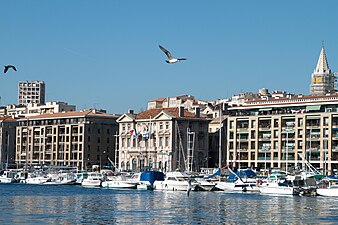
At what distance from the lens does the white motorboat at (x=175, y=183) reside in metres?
124

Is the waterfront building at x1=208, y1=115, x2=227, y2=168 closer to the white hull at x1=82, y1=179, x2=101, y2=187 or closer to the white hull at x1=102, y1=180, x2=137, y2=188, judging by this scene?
the white hull at x1=82, y1=179, x2=101, y2=187

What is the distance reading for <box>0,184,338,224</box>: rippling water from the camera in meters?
68.8

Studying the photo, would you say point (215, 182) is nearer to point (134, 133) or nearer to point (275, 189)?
point (275, 189)

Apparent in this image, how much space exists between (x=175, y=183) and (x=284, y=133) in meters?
41.5

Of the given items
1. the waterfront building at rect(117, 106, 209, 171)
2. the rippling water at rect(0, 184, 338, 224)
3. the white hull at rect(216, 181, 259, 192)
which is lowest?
the rippling water at rect(0, 184, 338, 224)

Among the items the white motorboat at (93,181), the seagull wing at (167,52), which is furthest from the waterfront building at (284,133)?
the seagull wing at (167,52)

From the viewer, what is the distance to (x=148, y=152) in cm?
18200

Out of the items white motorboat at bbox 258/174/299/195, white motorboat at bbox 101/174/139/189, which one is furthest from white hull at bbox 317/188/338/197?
white motorboat at bbox 101/174/139/189

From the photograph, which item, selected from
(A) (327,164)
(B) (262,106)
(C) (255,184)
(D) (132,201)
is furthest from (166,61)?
(B) (262,106)

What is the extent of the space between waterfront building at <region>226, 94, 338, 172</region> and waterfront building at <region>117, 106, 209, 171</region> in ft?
31.4

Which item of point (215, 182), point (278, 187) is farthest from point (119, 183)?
point (278, 187)

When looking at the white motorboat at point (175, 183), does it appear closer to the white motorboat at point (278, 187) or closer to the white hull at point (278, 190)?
the white motorboat at point (278, 187)

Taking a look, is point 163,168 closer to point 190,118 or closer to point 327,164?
point 190,118

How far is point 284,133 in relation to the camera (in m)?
160
